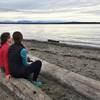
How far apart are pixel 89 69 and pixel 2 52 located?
459 centimetres

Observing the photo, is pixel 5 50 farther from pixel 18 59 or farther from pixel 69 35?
pixel 69 35

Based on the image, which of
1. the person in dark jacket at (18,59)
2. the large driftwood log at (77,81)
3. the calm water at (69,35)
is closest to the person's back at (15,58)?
the person in dark jacket at (18,59)

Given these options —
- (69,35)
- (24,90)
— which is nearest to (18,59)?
(24,90)

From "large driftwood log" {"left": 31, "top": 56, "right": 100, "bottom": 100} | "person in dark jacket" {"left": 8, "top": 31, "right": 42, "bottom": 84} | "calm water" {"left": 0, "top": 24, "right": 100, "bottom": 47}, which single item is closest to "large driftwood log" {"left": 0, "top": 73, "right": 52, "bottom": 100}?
"person in dark jacket" {"left": 8, "top": 31, "right": 42, "bottom": 84}

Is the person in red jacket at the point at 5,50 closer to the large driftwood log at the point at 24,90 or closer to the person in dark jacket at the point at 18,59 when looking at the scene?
the person in dark jacket at the point at 18,59

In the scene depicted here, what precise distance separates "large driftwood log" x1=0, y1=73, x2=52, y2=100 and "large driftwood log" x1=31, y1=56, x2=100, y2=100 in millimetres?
1194

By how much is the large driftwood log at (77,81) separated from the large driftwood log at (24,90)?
1194mm

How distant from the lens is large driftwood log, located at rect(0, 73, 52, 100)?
719cm

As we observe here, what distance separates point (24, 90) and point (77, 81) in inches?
65.3

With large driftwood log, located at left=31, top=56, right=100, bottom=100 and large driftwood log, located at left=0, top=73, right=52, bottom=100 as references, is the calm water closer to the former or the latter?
large driftwood log, located at left=31, top=56, right=100, bottom=100

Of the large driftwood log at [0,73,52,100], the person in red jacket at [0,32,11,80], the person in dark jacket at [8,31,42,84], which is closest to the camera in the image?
the large driftwood log at [0,73,52,100]

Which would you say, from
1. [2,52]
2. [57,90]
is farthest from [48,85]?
[2,52]

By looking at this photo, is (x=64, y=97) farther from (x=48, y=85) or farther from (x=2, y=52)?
(x=2, y=52)

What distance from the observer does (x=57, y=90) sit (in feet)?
29.7
